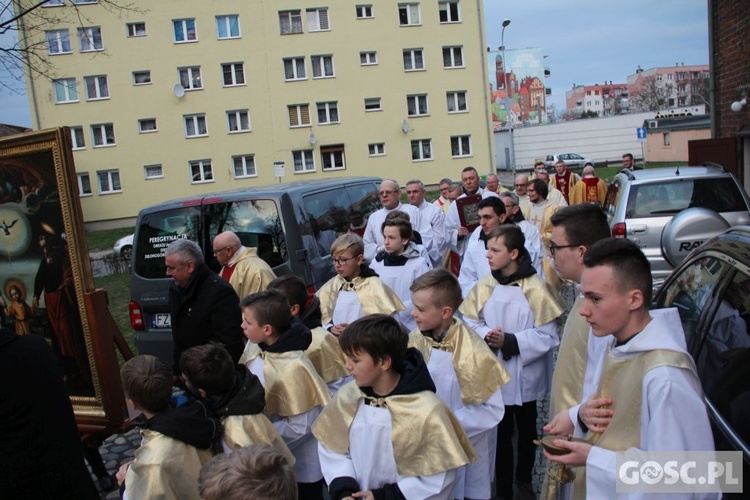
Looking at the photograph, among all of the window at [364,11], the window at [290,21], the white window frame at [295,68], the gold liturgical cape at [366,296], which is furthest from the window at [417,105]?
the gold liturgical cape at [366,296]

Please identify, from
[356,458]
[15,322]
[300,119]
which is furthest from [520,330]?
[300,119]

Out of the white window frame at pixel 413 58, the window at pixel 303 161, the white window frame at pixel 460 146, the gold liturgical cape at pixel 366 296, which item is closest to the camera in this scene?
the gold liturgical cape at pixel 366 296

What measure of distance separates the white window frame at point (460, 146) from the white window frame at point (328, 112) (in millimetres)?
7868

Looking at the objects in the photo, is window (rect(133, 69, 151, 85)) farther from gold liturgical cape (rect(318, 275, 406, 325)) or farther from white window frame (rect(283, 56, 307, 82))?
gold liturgical cape (rect(318, 275, 406, 325))

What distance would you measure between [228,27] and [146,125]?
8.12 m

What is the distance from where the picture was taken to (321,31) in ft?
132

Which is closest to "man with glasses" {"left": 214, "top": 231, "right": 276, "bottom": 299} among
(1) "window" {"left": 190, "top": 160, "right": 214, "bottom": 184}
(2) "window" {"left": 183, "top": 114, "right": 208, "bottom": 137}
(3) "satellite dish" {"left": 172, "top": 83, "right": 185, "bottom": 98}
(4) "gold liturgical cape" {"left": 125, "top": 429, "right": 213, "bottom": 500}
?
(4) "gold liturgical cape" {"left": 125, "top": 429, "right": 213, "bottom": 500}

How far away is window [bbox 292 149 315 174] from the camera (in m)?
40.7

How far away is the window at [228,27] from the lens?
39906mm

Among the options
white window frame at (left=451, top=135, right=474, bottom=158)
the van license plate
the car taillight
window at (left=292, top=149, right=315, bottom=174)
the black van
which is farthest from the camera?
white window frame at (left=451, top=135, right=474, bottom=158)

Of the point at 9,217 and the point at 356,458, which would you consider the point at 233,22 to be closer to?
the point at 9,217

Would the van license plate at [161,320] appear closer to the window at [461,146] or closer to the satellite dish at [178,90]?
the satellite dish at [178,90]

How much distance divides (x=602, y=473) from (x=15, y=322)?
422cm

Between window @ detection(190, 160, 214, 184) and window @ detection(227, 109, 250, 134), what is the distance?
277 centimetres
